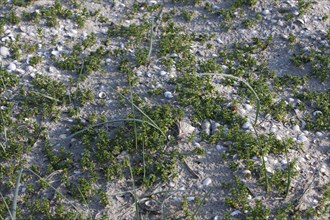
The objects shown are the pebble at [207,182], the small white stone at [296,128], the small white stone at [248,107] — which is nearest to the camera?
the pebble at [207,182]

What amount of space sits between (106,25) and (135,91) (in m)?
1.53

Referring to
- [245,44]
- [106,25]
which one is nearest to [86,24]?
[106,25]

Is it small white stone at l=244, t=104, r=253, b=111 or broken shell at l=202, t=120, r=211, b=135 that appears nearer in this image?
broken shell at l=202, t=120, r=211, b=135

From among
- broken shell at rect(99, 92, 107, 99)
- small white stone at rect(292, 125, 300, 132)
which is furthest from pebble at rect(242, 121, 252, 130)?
broken shell at rect(99, 92, 107, 99)

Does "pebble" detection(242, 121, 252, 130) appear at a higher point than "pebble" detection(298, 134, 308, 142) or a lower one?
higher

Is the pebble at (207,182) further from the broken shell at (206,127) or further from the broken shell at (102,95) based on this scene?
the broken shell at (102,95)

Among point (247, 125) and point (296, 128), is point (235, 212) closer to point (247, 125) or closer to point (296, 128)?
point (247, 125)

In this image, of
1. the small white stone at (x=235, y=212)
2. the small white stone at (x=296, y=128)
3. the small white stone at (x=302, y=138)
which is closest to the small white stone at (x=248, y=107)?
the small white stone at (x=296, y=128)

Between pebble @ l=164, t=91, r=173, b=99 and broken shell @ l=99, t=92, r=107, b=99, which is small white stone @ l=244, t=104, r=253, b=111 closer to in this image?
pebble @ l=164, t=91, r=173, b=99

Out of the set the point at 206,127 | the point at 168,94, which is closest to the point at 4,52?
the point at 168,94

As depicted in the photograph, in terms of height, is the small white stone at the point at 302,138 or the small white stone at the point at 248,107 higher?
the small white stone at the point at 248,107

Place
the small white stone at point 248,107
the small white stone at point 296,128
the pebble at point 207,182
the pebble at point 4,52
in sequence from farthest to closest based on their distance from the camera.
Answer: the pebble at point 4,52 < the small white stone at point 248,107 < the small white stone at point 296,128 < the pebble at point 207,182

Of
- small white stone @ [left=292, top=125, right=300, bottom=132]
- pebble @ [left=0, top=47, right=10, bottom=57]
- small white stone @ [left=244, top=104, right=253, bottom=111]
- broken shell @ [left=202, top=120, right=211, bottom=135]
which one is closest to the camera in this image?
broken shell @ [left=202, top=120, right=211, bottom=135]

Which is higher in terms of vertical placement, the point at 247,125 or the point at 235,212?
the point at 247,125
